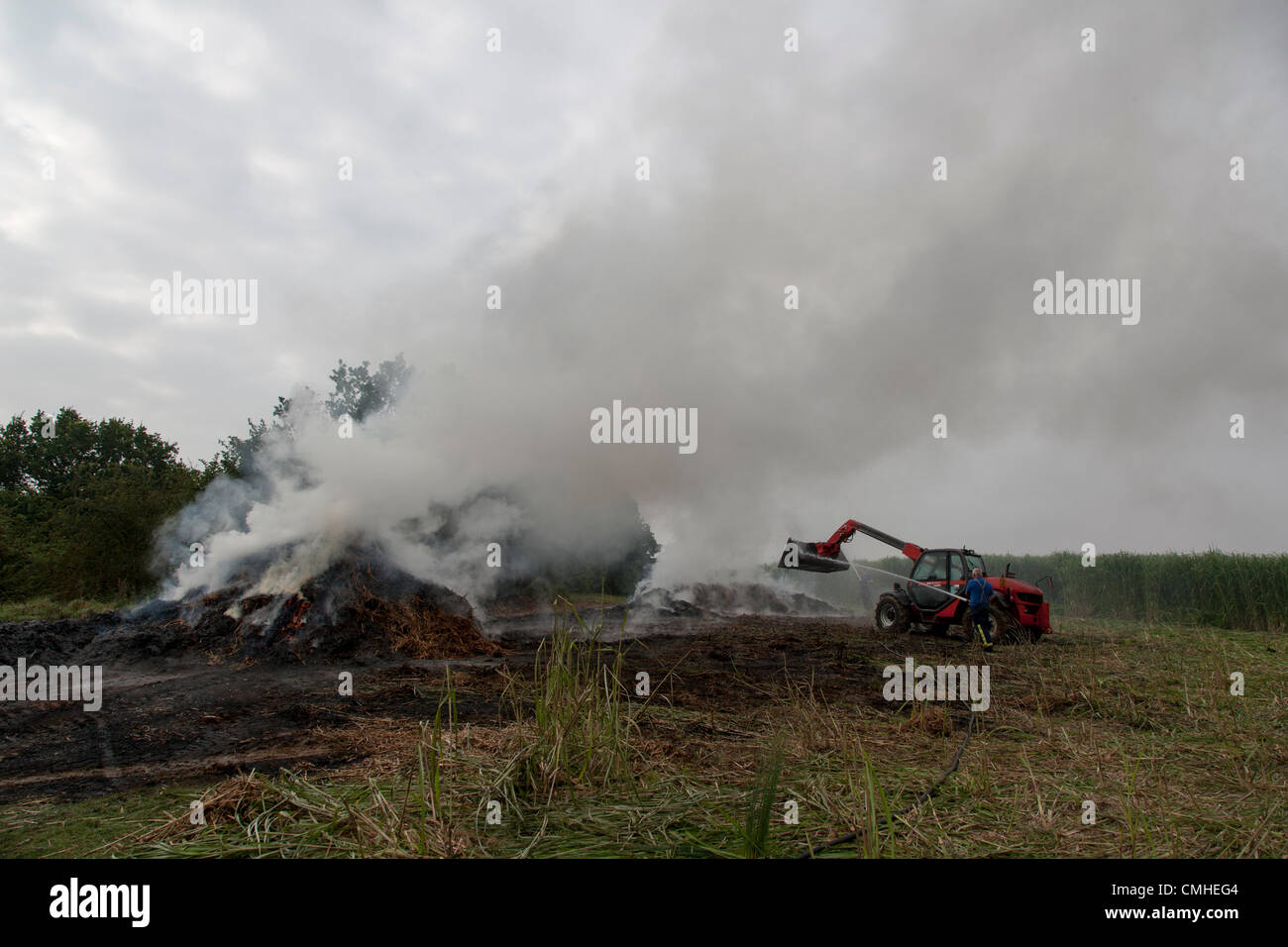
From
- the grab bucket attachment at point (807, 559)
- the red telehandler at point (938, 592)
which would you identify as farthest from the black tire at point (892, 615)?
the grab bucket attachment at point (807, 559)

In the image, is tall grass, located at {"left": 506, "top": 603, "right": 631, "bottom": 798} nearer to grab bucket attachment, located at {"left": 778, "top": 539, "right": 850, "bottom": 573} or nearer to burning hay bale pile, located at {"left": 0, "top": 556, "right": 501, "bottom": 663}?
burning hay bale pile, located at {"left": 0, "top": 556, "right": 501, "bottom": 663}

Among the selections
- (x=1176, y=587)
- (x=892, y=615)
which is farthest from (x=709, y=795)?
(x=1176, y=587)

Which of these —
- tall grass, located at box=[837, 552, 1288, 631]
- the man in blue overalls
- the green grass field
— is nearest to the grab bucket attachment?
the man in blue overalls

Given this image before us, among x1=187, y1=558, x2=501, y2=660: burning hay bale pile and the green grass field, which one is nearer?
the green grass field

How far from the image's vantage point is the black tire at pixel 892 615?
643 inches

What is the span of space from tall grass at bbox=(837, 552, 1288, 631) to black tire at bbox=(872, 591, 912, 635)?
3843 mm

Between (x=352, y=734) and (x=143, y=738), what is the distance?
221 centimetres

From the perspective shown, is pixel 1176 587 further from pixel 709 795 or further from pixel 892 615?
pixel 709 795

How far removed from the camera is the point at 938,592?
15.1 m

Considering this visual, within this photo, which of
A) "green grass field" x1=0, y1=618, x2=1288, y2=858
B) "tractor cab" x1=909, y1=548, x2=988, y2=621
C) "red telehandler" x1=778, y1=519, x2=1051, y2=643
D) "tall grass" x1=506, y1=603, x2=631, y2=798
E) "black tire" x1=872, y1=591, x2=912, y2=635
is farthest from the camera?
"black tire" x1=872, y1=591, x2=912, y2=635

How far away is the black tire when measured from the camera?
53.6 ft

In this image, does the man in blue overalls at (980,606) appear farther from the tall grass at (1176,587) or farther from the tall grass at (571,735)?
the tall grass at (571,735)

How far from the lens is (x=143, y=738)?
687 centimetres

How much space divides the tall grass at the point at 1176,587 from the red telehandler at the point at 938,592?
3308 mm
